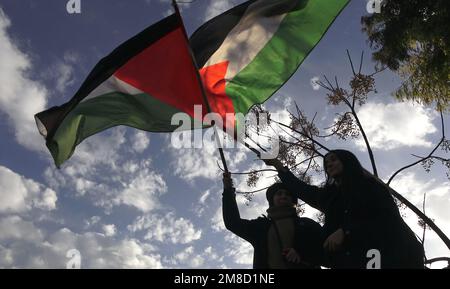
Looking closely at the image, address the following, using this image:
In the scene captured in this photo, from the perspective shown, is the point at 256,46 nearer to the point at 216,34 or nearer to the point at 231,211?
the point at 216,34

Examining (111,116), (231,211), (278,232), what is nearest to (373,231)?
(278,232)

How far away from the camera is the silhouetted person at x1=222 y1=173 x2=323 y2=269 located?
358 cm

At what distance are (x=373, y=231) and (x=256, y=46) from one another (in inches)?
108

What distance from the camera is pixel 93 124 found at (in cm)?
442

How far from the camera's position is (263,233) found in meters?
3.92

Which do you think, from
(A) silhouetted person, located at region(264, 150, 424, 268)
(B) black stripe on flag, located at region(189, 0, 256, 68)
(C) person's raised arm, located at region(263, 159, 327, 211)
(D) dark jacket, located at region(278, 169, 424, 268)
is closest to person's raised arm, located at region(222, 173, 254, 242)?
(C) person's raised arm, located at region(263, 159, 327, 211)

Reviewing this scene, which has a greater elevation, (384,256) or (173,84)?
(173,84)

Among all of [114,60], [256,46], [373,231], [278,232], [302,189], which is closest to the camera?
[373,231]

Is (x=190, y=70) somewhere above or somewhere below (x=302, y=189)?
Answer: above

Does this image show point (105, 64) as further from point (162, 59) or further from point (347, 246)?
point (347, 246)

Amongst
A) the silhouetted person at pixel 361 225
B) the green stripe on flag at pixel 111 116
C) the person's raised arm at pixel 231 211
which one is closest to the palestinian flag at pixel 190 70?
the green stripe on flag at pixel 111 116
